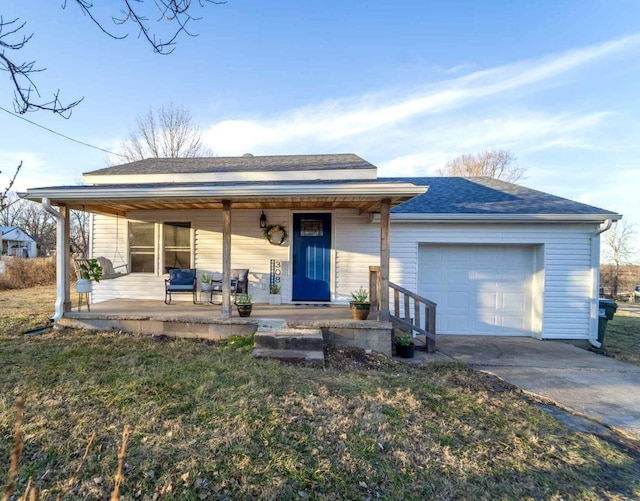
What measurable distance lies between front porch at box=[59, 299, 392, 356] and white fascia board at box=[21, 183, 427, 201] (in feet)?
6.47

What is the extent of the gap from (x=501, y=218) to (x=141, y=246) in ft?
25.2

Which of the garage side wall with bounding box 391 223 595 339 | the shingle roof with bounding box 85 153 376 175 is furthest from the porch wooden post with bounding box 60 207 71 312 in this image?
the garage side wall with bounding box 391 223 595 339

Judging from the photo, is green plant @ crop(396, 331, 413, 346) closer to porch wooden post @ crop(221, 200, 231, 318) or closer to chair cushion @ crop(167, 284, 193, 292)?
porch wooden post @ crop(221, 200, 231, 318)

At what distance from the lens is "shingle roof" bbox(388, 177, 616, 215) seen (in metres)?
6.14

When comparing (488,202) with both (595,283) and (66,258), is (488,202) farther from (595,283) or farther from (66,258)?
(66,258)

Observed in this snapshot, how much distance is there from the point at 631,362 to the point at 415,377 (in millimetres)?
4065

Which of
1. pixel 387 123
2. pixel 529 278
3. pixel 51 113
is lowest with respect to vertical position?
pixel 529 278

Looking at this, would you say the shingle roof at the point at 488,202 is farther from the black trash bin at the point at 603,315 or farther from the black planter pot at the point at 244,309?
the black planter pot at the point at 244,309

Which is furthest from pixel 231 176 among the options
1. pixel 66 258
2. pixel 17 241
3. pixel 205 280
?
pixel 17 241

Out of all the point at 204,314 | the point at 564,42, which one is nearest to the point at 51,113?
the point at 204,314

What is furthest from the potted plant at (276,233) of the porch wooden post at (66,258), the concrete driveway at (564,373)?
the concrete driveway at (564,373)

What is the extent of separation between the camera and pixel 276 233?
6738 mm

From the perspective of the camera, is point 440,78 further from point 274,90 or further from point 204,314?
point 204,314

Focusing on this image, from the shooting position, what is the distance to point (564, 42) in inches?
310
